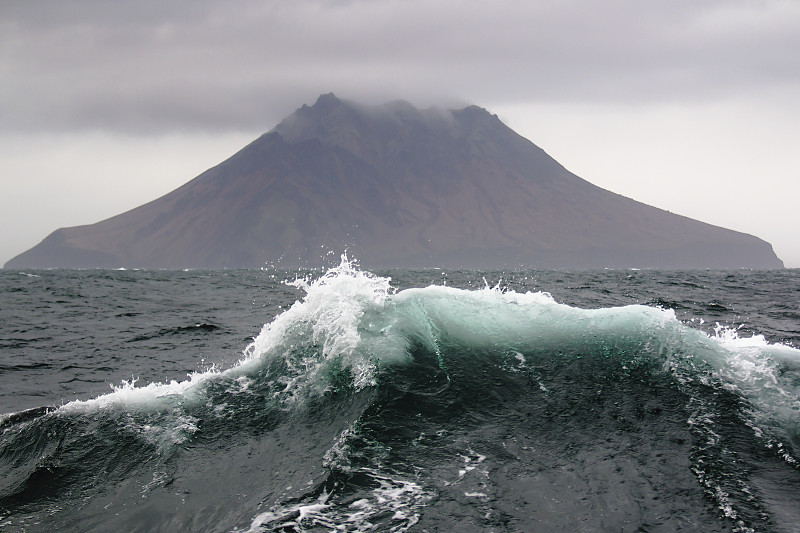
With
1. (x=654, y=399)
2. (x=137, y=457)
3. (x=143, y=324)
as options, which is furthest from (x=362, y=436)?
(x=143, y=324)

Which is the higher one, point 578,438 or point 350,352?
point 350,352

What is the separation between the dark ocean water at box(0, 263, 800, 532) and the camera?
255 inches

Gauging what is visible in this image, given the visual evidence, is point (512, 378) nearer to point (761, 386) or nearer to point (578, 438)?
point (578, 438)

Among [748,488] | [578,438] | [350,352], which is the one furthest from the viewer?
[350,352]

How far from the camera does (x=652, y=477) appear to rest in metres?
6.89

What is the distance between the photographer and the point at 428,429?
8203 millimetres

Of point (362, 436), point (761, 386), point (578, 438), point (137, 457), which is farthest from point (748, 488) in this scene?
point (137, 457)

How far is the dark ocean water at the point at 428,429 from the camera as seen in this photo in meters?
6.48

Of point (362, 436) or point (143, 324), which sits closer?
point (362, 436)

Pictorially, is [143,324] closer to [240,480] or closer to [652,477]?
[240,480]

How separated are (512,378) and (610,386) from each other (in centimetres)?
146

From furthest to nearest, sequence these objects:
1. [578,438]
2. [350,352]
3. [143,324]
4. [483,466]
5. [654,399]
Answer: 1. [143,324]
2. [350,352]
3. [654,399]
4. [578,438]
5. [483,466]

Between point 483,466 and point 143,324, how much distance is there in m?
17.6

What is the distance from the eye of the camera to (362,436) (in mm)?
8078
